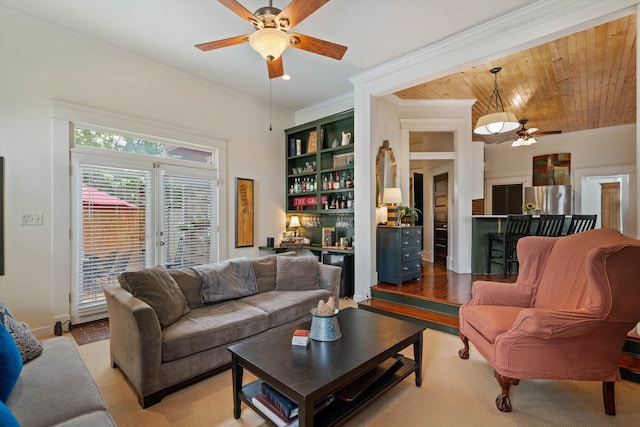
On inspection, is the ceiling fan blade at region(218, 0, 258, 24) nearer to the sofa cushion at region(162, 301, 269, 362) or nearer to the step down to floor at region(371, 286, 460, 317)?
the sofa cushion at region(162, 301, 269, 362)

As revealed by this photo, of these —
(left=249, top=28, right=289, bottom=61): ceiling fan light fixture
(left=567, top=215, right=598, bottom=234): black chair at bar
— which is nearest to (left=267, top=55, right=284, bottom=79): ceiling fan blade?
(left=249, top=28, right=289, bottom=61): ceiling fan light fixture

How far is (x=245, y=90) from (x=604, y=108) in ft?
21.6

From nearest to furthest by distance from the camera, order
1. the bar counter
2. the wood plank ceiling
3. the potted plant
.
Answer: the wood plank ceiling → the potted plant → the bar counter

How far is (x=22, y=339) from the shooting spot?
5.44 ft

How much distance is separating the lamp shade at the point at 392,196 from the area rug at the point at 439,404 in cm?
241

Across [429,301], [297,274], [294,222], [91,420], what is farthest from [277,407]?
[294,222]

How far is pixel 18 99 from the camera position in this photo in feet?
9.80

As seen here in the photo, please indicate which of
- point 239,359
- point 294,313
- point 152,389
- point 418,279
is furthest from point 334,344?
point 418,279

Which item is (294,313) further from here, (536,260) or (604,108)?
(604,108)

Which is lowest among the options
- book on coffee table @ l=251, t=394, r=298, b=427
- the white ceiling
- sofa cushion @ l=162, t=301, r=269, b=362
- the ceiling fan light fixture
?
book on coffee table @ l=251, t=394, r=298, b=427

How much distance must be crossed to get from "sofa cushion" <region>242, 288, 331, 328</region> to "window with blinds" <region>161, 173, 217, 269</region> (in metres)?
1.72

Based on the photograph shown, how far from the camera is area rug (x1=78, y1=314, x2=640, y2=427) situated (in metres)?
1.82

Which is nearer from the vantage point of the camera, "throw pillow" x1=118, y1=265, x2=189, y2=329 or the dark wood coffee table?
the dark wood coffee table

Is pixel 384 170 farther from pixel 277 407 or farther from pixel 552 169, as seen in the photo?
pixel 552 169
